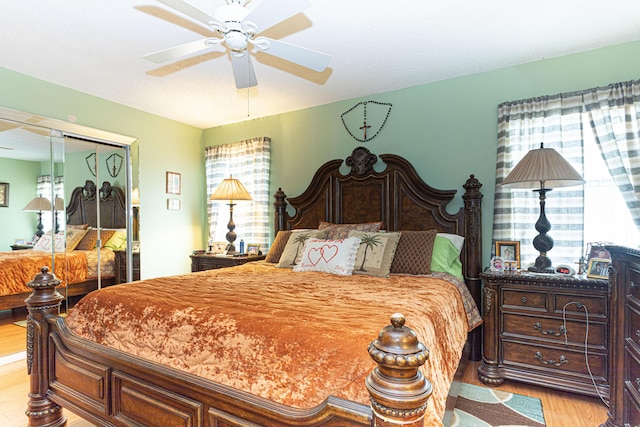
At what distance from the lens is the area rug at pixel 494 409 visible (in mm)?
2061

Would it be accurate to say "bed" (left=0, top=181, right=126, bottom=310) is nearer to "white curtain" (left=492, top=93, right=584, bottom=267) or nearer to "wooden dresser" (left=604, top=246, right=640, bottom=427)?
"white curtain" (left=492, top=93, right=584, bottom=267)

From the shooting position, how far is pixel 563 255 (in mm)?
2842

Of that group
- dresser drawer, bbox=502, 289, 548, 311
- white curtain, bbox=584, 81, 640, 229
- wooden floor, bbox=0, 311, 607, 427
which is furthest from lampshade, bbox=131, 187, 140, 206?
white curtain, bbox=584, 81, 640, 229

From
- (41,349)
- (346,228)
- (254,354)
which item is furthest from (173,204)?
(254,354)

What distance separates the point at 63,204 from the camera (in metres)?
3.65

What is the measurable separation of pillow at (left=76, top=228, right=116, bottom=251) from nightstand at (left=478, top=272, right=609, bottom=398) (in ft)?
13.0

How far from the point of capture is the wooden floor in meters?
2.11

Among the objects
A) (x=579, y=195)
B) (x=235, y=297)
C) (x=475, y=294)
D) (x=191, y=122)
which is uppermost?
(x=191, y=122)

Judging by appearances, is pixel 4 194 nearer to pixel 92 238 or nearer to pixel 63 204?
pixel 63 204

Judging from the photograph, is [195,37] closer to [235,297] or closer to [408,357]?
[235,297]

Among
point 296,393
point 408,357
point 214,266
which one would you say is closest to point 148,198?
point 214,266

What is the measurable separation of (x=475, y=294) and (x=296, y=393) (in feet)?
7.24

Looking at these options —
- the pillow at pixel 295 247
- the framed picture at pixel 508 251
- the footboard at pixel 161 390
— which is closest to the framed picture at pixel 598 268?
the framed picture at pixel 508 251

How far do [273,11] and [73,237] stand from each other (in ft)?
11.1
